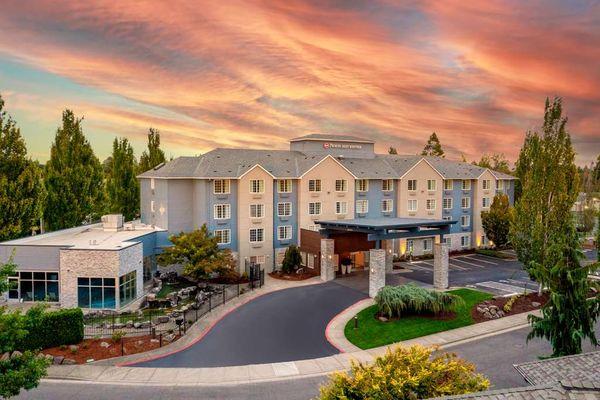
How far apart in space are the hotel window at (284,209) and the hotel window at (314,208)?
2329 mm

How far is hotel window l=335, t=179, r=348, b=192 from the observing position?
48025 millimetres

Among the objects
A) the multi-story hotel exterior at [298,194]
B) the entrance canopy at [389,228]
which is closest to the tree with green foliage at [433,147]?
the multi-story hotel exterior at [298,194]

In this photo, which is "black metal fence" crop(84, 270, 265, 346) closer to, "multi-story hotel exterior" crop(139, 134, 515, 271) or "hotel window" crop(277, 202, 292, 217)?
"multi-story hotel exterior" crop(139, 134, 515, 271)

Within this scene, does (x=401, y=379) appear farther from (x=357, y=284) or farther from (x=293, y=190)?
(x=293, y=190)

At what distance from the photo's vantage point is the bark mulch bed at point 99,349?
73.7 ft

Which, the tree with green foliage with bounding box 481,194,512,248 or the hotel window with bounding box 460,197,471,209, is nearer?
the tree with green foliage with bounding box 481,194,512,248

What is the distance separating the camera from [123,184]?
185ft

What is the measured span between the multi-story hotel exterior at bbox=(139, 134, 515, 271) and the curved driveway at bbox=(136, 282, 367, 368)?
1015 cm

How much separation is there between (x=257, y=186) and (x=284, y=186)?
325 cm

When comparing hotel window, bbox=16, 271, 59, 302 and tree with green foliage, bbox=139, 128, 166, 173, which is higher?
tree with green foliage, bbox=139, 128, 166, 173

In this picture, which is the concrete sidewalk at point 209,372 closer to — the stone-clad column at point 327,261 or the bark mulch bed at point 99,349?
the bark mulch bed at point 99,349

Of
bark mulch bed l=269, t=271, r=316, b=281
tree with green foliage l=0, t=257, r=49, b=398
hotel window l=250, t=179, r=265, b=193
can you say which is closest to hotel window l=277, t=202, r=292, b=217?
hotel window l=250, t=179, r=265, b=193

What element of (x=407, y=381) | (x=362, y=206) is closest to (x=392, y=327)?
(x=407, y=381)

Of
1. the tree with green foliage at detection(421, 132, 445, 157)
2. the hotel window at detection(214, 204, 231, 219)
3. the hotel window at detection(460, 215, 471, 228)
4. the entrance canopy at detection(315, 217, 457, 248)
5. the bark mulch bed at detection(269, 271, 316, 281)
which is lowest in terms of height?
the bark mulch bed at detection(269, 271, 316, 281)
